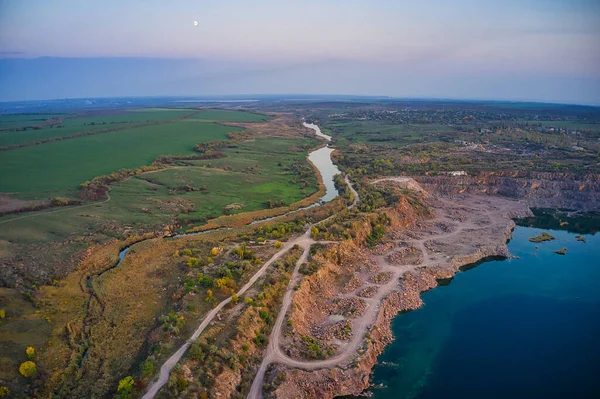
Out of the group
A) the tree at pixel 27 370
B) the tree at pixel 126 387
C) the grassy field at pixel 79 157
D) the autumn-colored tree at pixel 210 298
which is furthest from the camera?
the grassy field at pixel 79 157

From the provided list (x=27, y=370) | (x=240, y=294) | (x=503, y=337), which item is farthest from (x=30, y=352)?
(x=503, y=337)

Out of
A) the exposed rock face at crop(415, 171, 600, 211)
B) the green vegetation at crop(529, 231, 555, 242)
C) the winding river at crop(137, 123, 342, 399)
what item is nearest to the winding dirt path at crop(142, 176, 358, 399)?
the winding river at crop(137, 123, 342, 399)

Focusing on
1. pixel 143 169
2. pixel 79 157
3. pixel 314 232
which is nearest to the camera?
pixel 314 232

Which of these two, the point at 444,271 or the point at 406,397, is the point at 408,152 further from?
the point at 406,397

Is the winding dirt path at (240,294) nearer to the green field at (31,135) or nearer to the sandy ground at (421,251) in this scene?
the sandy ground at (421,251)

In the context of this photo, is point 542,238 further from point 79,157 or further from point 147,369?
point 79,157

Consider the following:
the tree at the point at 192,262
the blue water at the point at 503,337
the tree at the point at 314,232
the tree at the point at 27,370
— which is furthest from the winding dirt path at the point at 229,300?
the blue water at the point at 503,337
